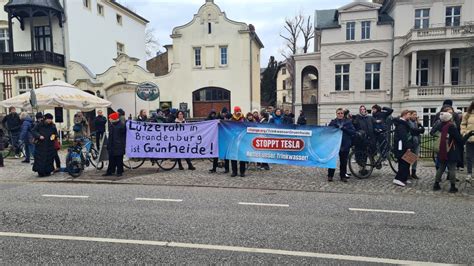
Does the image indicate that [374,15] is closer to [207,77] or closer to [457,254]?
[207,77]

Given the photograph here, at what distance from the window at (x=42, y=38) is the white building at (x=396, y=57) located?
22.4 meters

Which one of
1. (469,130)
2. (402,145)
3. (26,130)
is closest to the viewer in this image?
(469,130)

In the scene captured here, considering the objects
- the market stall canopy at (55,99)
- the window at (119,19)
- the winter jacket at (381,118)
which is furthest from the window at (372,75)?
the window at (119,19)

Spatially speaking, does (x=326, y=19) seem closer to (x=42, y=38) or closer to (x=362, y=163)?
(x=42, y=38)

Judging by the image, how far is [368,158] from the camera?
31.9ft

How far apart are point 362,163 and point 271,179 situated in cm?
253

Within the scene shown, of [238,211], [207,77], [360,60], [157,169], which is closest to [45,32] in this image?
[207,77]

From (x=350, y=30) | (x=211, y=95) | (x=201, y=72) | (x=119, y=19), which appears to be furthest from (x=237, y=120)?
(x=119, y=19)

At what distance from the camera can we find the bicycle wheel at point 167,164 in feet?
36.9

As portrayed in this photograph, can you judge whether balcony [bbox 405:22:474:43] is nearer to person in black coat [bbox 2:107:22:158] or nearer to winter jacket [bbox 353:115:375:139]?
winter jacket [bbox 353:115:375:139]

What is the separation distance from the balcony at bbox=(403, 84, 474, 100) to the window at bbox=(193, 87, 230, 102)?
14891 millimetres

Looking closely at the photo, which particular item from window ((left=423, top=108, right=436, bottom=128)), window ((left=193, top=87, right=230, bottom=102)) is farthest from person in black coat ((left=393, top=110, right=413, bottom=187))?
window ((left=423, top=108, right=436, bottom=128))

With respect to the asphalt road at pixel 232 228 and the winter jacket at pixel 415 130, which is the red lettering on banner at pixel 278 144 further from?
the winter jacket at pixel 415 130

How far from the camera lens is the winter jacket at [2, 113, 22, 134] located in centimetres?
1435
